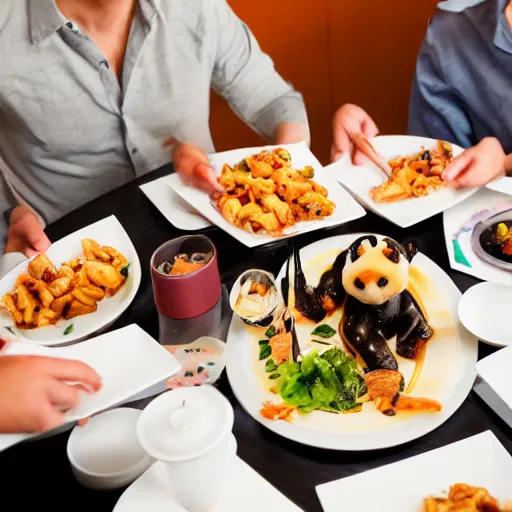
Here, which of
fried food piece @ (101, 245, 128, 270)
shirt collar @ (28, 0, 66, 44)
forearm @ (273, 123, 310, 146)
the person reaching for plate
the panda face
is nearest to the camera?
the panda face

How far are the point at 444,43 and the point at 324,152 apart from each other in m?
1.15

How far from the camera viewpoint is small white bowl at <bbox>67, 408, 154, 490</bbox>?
0.75 m

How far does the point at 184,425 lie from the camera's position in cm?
63

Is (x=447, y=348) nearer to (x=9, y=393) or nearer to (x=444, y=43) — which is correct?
(x=9, y=393)

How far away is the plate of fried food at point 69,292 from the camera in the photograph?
3.33 feet

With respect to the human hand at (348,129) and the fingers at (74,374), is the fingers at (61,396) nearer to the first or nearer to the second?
the fingers at (74,374)

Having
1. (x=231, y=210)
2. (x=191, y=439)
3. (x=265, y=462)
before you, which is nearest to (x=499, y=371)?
(x=265, y=462)

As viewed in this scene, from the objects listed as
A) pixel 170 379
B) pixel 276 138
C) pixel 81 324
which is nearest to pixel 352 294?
pixel 170 379

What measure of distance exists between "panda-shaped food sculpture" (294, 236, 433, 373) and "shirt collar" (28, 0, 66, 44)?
0.88 meters

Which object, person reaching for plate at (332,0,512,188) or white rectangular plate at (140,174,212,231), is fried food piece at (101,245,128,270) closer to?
white rectangular plate at (140,174,212,231)

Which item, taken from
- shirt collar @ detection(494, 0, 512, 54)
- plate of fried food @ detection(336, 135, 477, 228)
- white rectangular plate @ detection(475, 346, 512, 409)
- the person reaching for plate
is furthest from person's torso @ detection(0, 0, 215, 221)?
white rectangular plate @ detection(475, 346, 512, 409)

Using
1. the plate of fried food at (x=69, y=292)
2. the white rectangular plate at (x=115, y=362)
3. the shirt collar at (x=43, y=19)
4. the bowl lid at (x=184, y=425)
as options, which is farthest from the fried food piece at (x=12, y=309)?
the shirt collar at (x=43, y=19)

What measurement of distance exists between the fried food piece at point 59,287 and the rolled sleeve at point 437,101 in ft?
3.54

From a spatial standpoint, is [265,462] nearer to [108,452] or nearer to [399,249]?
[108,452]
